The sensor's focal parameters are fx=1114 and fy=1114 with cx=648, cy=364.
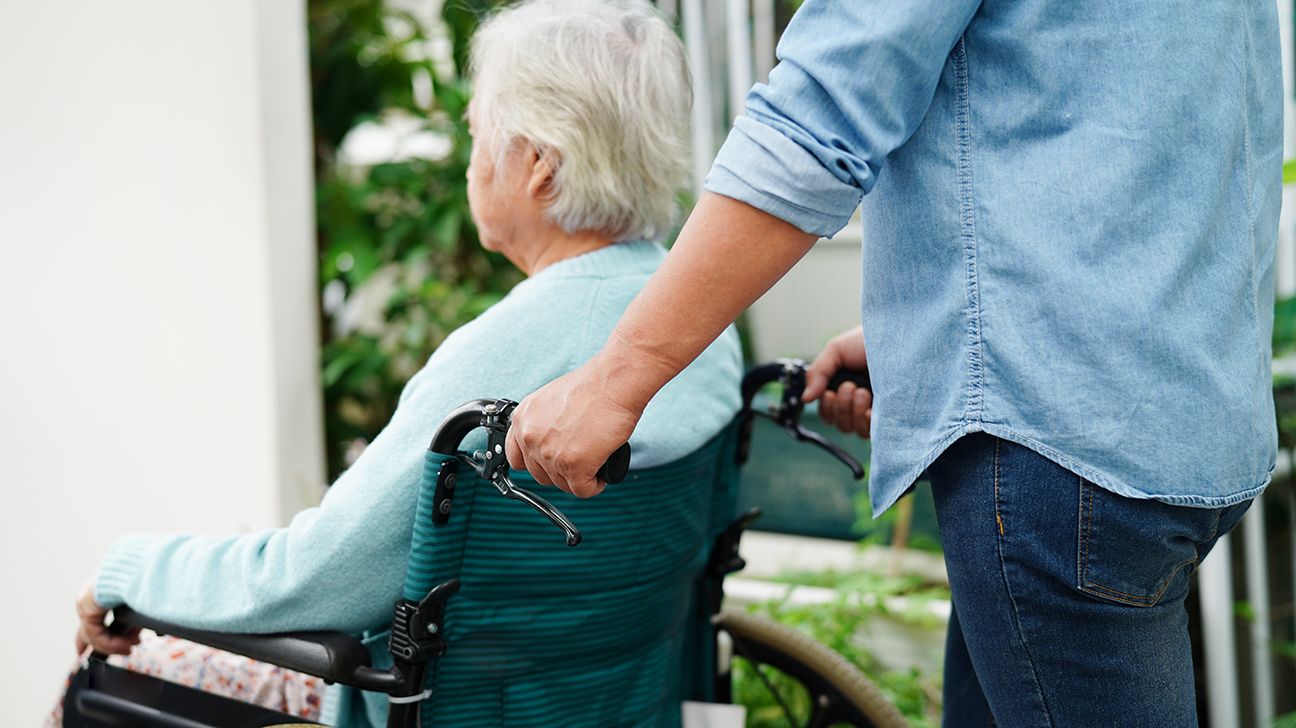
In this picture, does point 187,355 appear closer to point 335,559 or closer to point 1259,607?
point 335,559

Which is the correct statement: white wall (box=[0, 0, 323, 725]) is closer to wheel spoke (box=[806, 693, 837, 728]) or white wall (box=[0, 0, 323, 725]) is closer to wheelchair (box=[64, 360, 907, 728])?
wheelchair (box=[64, 360, 907, 728])

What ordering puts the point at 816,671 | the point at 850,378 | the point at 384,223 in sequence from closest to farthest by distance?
the point at 850,378 → the point at 816,671 → the point at 384,223

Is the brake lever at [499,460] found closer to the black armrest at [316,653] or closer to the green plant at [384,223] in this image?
the black armrest at [316,653]

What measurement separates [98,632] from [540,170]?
73 cm

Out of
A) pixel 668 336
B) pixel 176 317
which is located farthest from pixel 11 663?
pixel 668 336

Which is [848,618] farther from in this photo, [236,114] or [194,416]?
[236,114]

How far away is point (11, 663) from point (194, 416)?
70cm

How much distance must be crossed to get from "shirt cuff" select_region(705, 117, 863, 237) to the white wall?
179cm

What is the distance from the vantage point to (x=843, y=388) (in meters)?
1.34

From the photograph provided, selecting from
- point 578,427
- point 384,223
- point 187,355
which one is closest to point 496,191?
point 578,427

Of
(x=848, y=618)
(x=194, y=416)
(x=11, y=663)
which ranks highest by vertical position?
(x=194, y=416)

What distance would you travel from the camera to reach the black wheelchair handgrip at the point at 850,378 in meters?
1.33

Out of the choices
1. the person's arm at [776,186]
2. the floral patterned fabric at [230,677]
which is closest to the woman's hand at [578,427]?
the person's arm at [776,186]

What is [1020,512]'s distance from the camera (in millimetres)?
834
